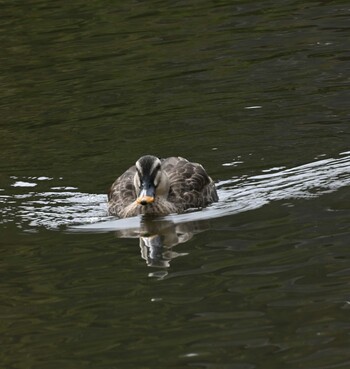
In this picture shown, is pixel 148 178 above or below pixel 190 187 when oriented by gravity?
above

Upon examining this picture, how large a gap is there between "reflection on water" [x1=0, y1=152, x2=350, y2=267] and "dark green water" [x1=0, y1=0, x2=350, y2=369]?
35mm

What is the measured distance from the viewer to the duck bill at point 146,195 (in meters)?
14.7

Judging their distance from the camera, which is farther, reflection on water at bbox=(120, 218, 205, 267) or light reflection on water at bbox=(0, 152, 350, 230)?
light reflection on water at bbox=(0, 152, 350, 230)

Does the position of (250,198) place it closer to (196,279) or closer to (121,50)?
(196,279)

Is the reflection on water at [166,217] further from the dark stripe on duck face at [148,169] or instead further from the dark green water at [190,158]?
the dark stripe on duck face at [148,169]

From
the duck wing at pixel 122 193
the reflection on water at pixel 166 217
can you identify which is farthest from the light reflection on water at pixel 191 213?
the duck wing at pixel 122 193

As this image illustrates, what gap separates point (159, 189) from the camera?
15.3 metres

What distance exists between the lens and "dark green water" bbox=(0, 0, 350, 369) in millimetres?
10234

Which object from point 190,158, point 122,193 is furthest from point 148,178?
point 190,158

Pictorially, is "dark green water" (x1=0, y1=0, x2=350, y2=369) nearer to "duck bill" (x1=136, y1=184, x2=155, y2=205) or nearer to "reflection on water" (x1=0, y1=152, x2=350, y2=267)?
"reflection on water" (x1=0, y1=152, x2=350, y2=267)

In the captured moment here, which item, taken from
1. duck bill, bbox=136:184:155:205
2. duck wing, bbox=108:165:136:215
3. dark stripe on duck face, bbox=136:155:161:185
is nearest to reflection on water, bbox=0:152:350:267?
duck wing, bbox=108:165:136:215

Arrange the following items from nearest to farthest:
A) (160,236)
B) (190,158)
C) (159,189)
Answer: (160,236), (159,189), (190,158)

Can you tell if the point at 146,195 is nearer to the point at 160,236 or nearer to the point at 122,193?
the point at 122,193

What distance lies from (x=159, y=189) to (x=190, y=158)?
5.77ft
